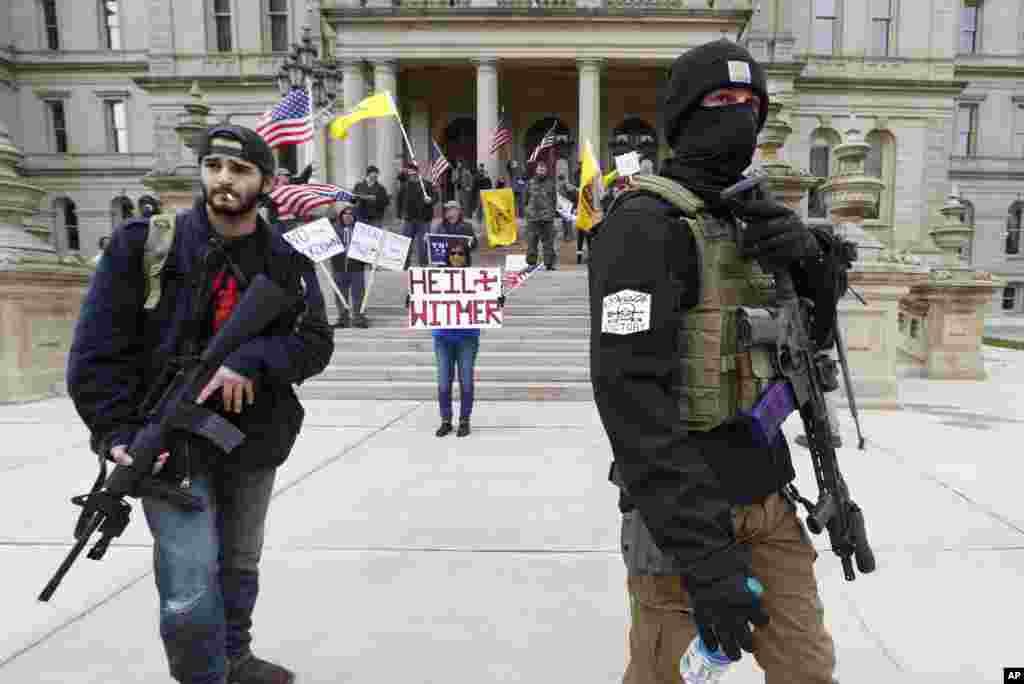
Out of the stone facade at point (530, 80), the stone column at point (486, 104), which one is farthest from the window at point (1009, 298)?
the stone column at point (486, 104)

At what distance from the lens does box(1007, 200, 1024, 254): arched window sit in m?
34.5

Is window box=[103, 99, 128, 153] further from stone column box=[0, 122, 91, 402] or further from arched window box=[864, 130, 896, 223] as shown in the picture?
arched window box=[864, 130, 896, 223]

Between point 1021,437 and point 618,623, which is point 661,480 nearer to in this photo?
point 618,623

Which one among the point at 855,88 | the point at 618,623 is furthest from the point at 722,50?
the point at 855,88

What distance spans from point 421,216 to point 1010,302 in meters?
33.9

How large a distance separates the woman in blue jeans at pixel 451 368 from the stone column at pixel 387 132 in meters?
14.4

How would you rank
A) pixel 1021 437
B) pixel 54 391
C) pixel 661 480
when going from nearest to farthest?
pixel 661 480
pixel 1021 437
pixel 54 391

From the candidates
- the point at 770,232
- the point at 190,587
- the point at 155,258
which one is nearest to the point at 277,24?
the point at 155,258

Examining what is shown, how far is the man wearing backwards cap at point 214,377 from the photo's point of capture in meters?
2.08

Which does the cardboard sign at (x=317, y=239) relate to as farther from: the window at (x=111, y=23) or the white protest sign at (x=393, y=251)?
the window at (x=111, y=23)

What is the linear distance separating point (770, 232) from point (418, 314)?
5.83m

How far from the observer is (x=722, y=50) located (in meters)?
1.73

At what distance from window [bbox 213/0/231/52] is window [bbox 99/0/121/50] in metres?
10.9

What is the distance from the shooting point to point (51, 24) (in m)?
35.8
